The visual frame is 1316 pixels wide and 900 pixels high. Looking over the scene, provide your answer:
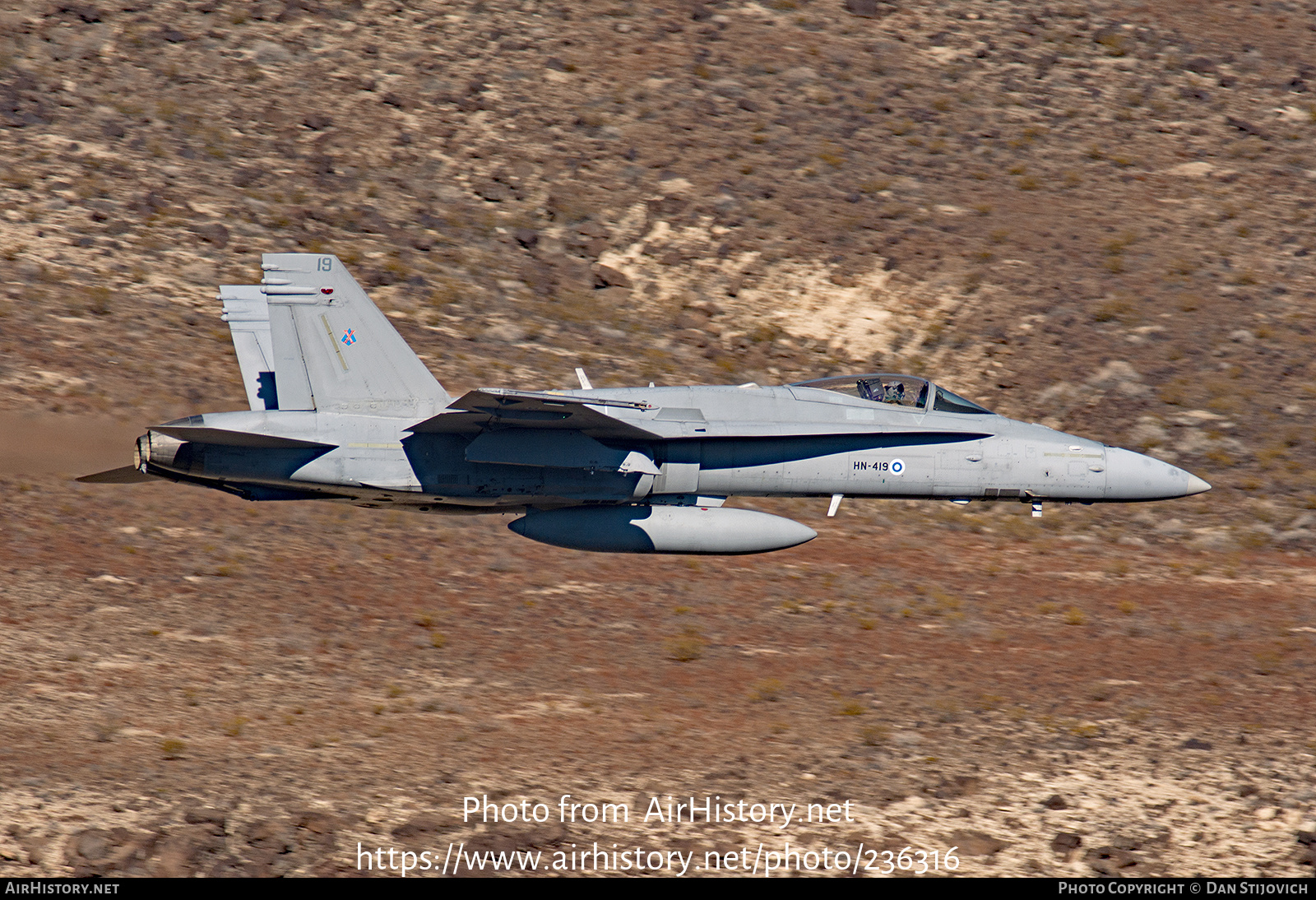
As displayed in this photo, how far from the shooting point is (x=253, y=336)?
2164cm

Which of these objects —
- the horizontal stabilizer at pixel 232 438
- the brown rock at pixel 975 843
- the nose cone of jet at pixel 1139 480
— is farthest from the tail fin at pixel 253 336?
the nose cone of jet at pixel 1139 480

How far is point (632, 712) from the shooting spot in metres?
23.5

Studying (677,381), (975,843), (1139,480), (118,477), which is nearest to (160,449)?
(118,477)

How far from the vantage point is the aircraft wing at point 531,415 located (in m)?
18.3

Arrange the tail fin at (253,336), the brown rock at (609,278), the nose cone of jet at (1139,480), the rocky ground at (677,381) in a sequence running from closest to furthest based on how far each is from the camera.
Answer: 1. the nose cone of jet at (1139,480)
2. the rocky ground at (677,381)
3. the tail fin at (253,336)
4. the brown rock at (609,278)

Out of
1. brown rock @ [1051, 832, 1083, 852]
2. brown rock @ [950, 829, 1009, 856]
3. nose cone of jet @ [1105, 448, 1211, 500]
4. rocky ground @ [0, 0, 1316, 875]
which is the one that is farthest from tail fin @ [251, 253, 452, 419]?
brown rock @ [1051, 832, 1083, 852]

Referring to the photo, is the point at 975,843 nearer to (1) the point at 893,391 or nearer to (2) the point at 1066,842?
(2) the point at 1066,842

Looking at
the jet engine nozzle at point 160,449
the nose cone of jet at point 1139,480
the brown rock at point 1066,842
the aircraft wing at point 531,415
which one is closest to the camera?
the aircraft wing at point 531,415

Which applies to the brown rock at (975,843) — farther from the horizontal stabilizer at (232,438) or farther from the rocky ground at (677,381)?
the horizontal stabilizer at (232,438)

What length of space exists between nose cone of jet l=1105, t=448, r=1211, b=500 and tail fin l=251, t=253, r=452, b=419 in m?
10.9

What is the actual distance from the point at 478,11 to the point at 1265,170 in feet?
86.2

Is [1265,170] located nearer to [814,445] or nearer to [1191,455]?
[1191,455]

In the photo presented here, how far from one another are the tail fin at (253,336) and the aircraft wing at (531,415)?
339 cm

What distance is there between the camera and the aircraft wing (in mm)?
18266
